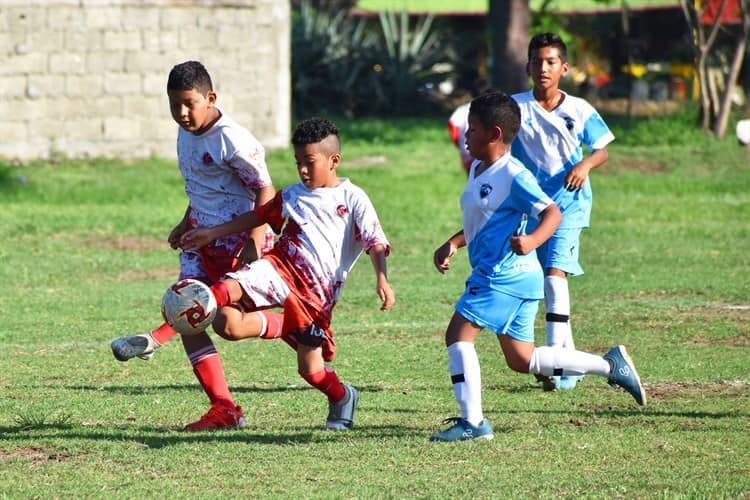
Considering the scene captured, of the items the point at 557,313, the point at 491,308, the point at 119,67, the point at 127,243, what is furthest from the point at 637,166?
the point at 491,308

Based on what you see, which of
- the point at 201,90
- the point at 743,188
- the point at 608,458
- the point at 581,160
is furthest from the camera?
the point at 743,188

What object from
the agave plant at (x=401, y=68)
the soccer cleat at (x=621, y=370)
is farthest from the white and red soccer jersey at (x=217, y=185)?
the agave plant at (x=401, y=68)

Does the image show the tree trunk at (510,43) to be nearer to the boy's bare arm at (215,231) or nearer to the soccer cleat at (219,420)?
the boy's bare arm at (215,231)

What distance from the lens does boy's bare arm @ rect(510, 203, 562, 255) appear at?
19.3ft

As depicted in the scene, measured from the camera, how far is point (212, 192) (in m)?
6.82

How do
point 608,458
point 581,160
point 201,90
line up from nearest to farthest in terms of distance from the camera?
point 608,458, point 201,90, point 581,160

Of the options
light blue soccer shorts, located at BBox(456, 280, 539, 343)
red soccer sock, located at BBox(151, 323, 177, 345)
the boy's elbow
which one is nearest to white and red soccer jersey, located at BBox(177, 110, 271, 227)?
red soccer sock, located at BBox(151, 323, 177, 345)

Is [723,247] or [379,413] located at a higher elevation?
[379,413]

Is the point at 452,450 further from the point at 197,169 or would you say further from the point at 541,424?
the point at 197,169

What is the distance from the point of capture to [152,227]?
1536cm

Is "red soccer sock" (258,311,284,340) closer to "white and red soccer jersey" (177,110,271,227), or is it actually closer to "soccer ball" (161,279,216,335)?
"soccer ball" (161,279,216,335)

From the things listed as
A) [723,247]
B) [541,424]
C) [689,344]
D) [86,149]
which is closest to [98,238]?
[86,149]

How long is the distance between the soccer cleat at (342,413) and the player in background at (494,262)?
0.56 metres

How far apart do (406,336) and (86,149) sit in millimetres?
11198
